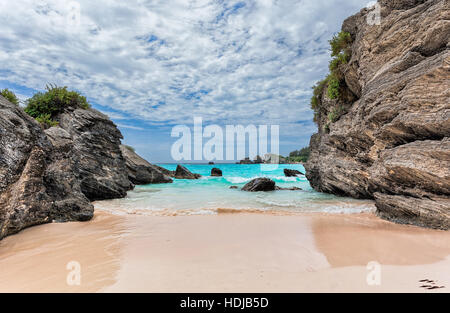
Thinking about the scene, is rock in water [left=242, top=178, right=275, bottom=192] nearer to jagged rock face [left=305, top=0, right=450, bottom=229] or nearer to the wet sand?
jagged rock face [left=305, top=0, right=450, bottom=229]

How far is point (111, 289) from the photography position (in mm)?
2779

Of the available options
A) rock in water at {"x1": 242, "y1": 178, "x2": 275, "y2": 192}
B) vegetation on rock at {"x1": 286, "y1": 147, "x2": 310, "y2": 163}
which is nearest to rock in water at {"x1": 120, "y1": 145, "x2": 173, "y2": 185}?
rock in water at {"x1": 242, "y1": 178, "x2": 275, "y2": 192}

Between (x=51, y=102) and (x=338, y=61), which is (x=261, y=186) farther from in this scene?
(x=51, y=102)

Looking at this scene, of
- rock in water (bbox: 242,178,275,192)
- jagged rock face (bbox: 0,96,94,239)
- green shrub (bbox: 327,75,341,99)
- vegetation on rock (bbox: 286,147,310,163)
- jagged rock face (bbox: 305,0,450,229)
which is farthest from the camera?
vegetation on rock (bbox: 286,147,310,163)

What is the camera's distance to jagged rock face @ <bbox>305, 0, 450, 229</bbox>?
6.22m

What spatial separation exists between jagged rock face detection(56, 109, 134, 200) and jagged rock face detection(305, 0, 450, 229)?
1304cm

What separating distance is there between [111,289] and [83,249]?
2124mm

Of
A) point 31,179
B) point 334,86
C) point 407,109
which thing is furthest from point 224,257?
point 334,86

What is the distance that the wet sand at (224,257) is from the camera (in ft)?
Result: 9.50

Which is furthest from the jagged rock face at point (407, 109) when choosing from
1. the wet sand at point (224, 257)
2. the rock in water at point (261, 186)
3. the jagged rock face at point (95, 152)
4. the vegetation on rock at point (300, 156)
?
the vegetation on rock at point (300, 156)

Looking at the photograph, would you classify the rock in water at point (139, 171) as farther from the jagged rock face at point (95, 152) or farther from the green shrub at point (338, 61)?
the green shrub at point (338, 61)

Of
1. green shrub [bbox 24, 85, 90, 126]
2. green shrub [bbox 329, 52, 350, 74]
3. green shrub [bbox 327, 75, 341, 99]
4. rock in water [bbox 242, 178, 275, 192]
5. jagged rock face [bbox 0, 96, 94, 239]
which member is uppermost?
green shrub [bbox 329, 52, 350, 74]
